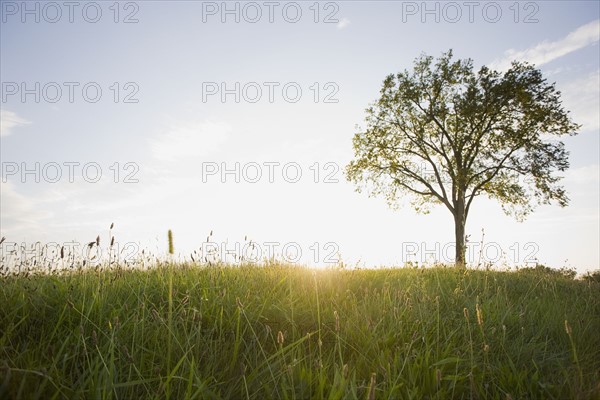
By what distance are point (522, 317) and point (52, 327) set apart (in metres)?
5.38

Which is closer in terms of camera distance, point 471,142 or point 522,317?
point 522,317

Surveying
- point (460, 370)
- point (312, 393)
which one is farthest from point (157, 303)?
point (460, 370)

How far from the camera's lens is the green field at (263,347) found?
2426 millimetres

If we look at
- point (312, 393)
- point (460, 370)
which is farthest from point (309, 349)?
point (460, 370)

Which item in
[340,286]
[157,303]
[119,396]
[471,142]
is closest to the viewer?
[119,396]

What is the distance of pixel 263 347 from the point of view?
3.38m

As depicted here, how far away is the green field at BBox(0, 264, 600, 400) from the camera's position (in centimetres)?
243

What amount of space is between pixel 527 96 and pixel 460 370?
21595 mm

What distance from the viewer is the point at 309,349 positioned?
3.39m

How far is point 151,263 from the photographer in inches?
253

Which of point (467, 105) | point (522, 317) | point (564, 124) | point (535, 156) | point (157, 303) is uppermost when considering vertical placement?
point (467, 105)

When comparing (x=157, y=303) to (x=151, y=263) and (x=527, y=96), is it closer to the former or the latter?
(x=151, y=263)

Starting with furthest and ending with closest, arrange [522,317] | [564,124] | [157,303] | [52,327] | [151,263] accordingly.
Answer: [564,124] < [151,263] < [522,317] < [157,303] < [52,327]

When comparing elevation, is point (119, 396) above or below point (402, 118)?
below
